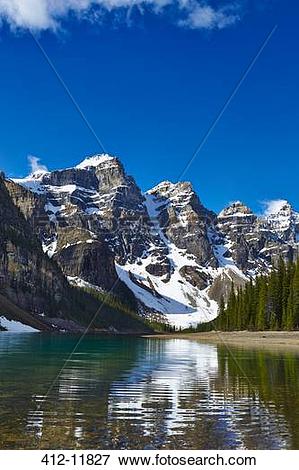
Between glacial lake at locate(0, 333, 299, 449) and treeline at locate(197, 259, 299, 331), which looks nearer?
glacial lake at locate(0, 333, 299, 449)

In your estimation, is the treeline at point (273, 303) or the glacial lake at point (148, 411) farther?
the treeline at point (273, 303)

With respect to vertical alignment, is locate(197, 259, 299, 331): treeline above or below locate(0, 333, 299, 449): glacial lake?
above

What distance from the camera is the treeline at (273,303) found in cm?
10656

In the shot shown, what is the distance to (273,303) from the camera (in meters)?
118

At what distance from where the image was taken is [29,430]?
15.4m

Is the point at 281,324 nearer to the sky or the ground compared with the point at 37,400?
nearer to the sky

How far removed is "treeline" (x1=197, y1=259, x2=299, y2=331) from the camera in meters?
107

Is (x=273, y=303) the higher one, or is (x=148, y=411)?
(x=273, y=303)

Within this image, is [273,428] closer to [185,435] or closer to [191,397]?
[185,435]

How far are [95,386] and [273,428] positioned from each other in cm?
1217

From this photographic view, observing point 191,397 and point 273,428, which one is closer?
point 273,428

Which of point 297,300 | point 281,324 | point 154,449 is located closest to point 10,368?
point 154,449

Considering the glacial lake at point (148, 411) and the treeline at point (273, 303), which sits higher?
the treeline at point (273, 303)

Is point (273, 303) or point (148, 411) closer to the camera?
point (148, 411)
